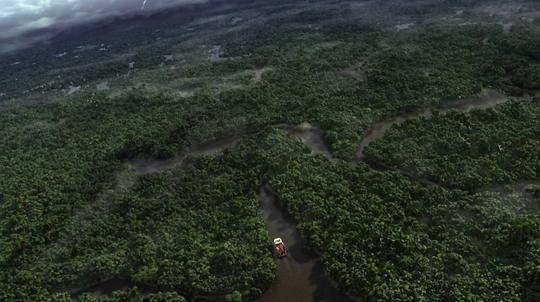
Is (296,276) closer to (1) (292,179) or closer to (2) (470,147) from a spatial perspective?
(1) (292,179)

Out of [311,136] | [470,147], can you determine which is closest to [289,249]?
[311,136]

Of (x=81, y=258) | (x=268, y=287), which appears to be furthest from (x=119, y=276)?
(x=268, y=287)

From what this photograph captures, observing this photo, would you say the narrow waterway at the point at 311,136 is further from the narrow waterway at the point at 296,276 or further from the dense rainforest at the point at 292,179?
the narrow waterway at the point at 296,276

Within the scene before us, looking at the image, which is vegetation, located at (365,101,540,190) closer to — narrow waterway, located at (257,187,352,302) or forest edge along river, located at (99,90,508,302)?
forest edge along river, located at (99,90,508,302)

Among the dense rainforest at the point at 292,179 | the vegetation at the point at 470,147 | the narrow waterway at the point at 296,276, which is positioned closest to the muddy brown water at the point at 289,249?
the narrow waterway at the point at 296,276

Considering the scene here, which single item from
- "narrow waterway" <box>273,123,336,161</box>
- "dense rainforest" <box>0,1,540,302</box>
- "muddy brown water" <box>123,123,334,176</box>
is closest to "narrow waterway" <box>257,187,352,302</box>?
"dense rainforest" <box>0,1,540,302</box>
